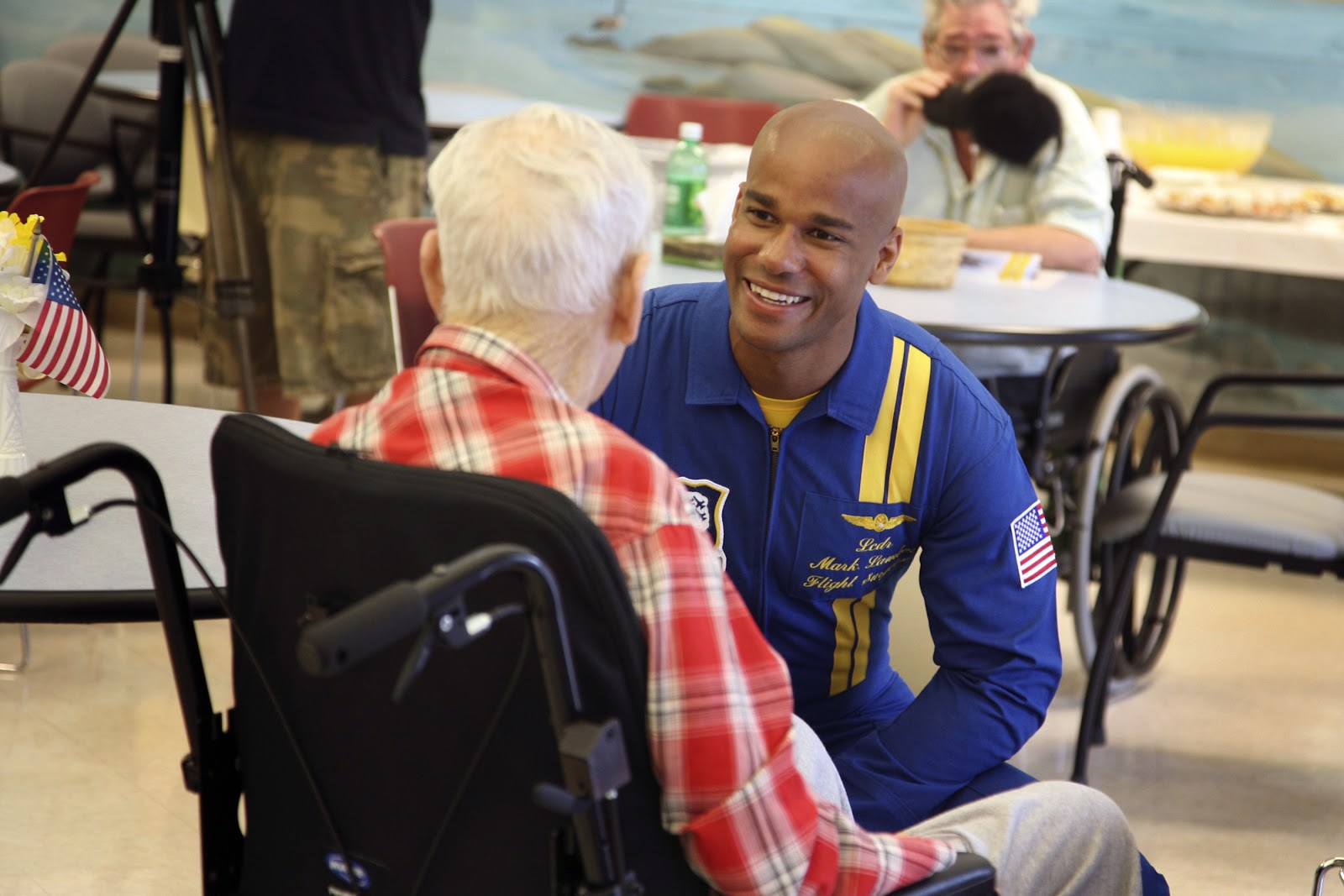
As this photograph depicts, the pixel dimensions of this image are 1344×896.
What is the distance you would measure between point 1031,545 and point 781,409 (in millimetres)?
304

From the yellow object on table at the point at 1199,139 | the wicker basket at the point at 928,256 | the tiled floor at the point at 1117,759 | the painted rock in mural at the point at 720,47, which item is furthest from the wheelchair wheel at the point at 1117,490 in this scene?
the painted rock in mural at the point at 720,47

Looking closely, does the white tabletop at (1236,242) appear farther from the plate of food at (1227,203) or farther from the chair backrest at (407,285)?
the chair backrest at (407,285)

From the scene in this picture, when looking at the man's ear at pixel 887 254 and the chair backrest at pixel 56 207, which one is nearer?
the man's ear at pixel 887 254

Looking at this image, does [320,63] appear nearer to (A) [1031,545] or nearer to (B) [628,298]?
(A) [1031,545]

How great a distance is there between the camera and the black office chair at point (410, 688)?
86 cm

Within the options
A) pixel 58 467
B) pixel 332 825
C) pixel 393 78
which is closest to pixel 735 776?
pixel 332 825

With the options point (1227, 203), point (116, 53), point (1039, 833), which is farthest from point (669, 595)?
point (116, 53)

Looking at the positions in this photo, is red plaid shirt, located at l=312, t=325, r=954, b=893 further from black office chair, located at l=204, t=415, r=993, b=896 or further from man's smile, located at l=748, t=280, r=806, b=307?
man's smile, located at l=748, t=280, r=806, b=307

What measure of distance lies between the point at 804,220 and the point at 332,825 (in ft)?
2.84

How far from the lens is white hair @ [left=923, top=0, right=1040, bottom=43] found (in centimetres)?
344

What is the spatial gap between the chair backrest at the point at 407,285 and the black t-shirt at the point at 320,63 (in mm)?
1205

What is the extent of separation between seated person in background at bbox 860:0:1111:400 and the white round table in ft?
6.73

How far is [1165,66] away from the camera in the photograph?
18.0 ft

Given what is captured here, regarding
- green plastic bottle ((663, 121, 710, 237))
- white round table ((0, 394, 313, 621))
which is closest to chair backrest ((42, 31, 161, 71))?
green plastic bottle ((663, 121, 710, 237))
